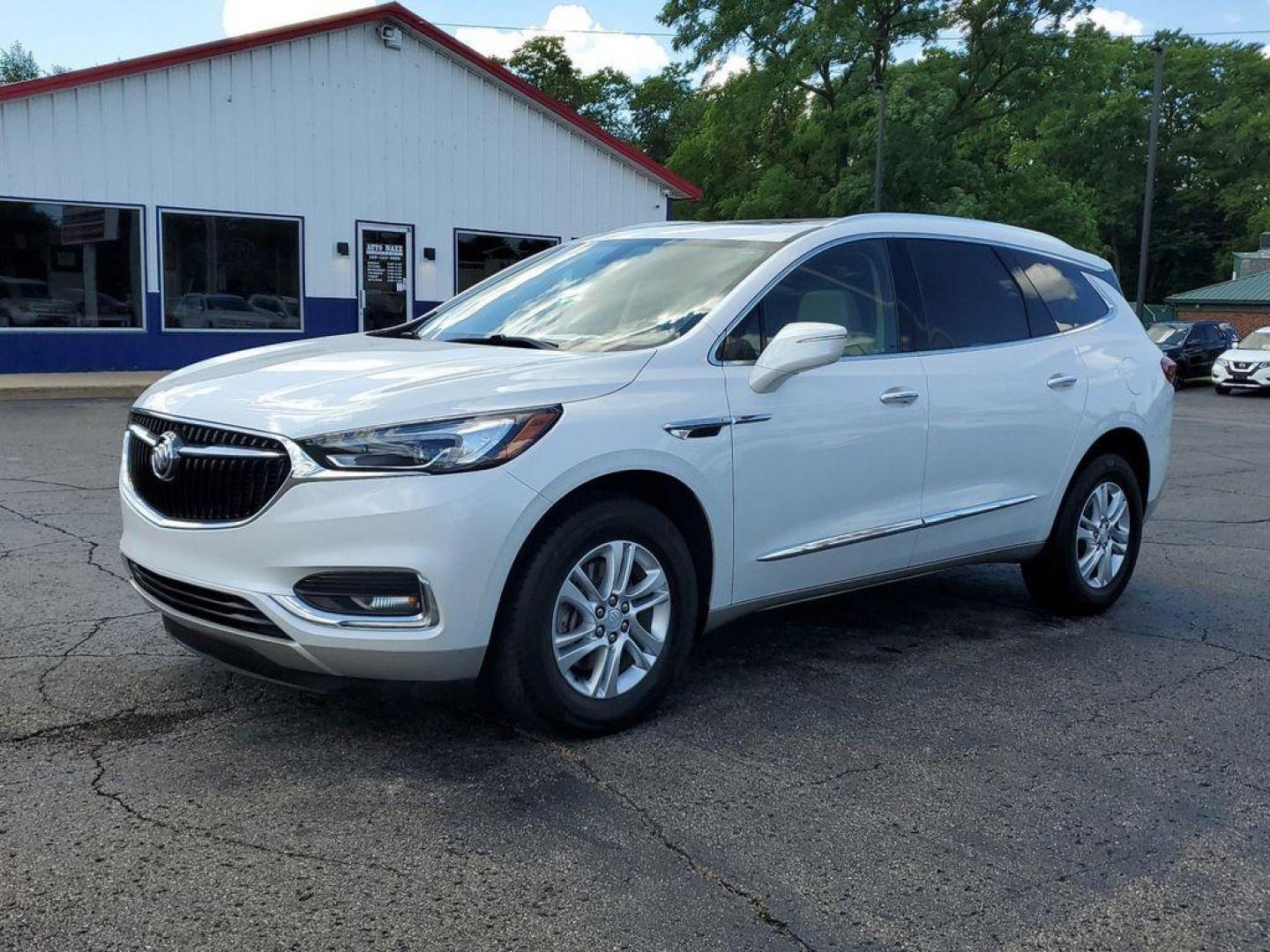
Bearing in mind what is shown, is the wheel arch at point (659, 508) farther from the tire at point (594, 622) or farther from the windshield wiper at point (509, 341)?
the windshield wiper at point (509, 341)

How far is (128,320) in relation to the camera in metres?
17.5

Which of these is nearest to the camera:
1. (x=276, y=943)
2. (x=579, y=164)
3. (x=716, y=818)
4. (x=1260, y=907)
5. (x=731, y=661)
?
(x=276, y=943)

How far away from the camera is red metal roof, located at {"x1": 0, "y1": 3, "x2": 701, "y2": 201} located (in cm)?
1628

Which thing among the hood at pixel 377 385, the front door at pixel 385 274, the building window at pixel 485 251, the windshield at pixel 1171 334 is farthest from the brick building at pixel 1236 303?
the hood at pixel 377 385

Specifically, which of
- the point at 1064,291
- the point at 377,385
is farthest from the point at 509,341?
the point at 1064,291

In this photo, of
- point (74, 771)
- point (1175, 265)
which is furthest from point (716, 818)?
point (1175, 265)

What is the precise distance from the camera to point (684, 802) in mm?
3508

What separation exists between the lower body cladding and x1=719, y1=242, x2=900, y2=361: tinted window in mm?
1208

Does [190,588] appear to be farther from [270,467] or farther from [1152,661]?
[1152,661]

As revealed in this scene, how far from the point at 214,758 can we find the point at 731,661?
6.82 feet

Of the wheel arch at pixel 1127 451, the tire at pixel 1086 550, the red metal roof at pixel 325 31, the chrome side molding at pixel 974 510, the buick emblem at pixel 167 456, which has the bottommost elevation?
the tire at pixel 1086 550

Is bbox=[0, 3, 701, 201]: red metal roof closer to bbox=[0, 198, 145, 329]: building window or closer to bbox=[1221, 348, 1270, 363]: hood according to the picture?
bbox=[0, 198, 145, 329]: building window

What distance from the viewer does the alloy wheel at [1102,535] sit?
577cm

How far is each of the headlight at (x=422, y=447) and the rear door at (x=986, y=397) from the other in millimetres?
2082
